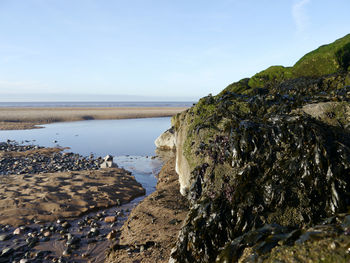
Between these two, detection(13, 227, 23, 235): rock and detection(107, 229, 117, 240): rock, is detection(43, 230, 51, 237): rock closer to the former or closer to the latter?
detection(13, 227, 23, 235): rock

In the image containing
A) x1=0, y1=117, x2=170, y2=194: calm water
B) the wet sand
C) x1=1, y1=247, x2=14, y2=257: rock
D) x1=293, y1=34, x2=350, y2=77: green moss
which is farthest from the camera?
x1=0, y1=117, x2=170, y2=194: calm water

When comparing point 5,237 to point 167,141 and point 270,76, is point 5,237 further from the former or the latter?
point 167,141

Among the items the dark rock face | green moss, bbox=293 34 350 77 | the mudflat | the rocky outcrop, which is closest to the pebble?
the mudflat

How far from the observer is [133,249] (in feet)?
16.6

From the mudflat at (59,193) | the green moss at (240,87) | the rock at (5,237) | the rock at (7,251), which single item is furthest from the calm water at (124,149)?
the green moss at (240,87)

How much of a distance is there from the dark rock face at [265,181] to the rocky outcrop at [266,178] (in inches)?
0.5

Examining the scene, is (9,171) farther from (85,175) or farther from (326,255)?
(326,255)

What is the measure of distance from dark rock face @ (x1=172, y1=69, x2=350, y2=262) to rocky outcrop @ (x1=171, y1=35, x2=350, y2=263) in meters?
0.01

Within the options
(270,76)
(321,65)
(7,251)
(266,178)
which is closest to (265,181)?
(266,178)

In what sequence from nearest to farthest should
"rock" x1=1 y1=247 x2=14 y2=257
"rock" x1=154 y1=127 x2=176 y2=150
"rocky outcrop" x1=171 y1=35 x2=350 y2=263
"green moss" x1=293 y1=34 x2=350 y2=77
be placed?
1. "rocky outcrop" x1=171 y1=35 x2=350 y2=263
2. "rock" x1=1 y1=247 x2=14 y2=257
3. "green moss" x1=293 y1=34 x2=350 y2=77
4. "rock" x1=154 y1=127 x2=176 y2=150

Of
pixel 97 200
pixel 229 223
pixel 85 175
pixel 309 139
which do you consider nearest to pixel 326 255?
pixel 229 223

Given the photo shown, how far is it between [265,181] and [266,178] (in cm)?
6

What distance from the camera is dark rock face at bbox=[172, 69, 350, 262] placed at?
3.59 m

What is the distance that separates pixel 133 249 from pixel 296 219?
3.34 metres
